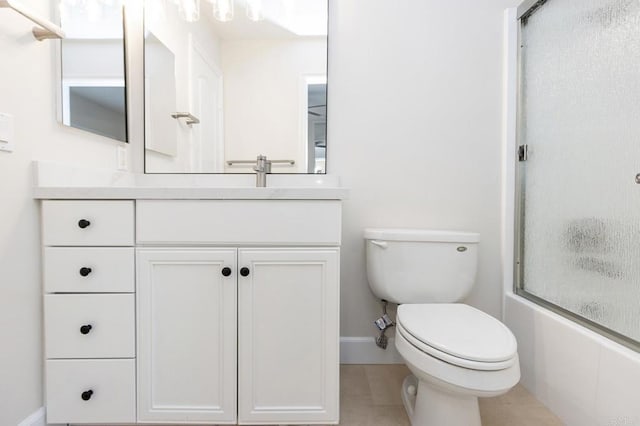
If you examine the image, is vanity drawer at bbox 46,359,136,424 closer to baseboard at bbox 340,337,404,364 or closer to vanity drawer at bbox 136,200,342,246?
vanity drawer at bbox 136,200,342,246

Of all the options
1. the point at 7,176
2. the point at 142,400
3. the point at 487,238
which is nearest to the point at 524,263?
the point at 487,238

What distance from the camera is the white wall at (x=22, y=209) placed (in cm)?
90

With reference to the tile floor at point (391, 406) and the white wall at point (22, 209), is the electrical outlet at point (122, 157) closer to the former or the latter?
the white wall at point (22, 209)

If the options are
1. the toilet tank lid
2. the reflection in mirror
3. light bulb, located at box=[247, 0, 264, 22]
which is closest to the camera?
the reflection in mirror

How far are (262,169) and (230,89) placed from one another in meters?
0.45

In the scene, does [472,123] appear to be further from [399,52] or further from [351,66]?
[351,66]

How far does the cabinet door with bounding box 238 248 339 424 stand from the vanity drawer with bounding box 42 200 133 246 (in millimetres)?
376

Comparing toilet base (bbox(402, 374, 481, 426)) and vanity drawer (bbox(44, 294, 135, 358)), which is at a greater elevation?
vanity drawer (bbox(44, 294, 135, 358))

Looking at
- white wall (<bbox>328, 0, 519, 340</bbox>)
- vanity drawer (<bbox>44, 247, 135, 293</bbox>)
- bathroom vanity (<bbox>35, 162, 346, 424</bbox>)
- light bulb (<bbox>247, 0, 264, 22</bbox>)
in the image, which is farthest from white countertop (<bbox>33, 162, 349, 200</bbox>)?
light bulb (<bbox>247, 0, 264, 22</bbox>)

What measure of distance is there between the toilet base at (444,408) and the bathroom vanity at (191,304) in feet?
1.00

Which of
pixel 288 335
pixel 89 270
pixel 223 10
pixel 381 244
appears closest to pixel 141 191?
pixel 89 270

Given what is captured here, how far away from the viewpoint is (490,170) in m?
1.53

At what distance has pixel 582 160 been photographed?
1151mm

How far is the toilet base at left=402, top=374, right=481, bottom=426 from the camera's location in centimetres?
100
